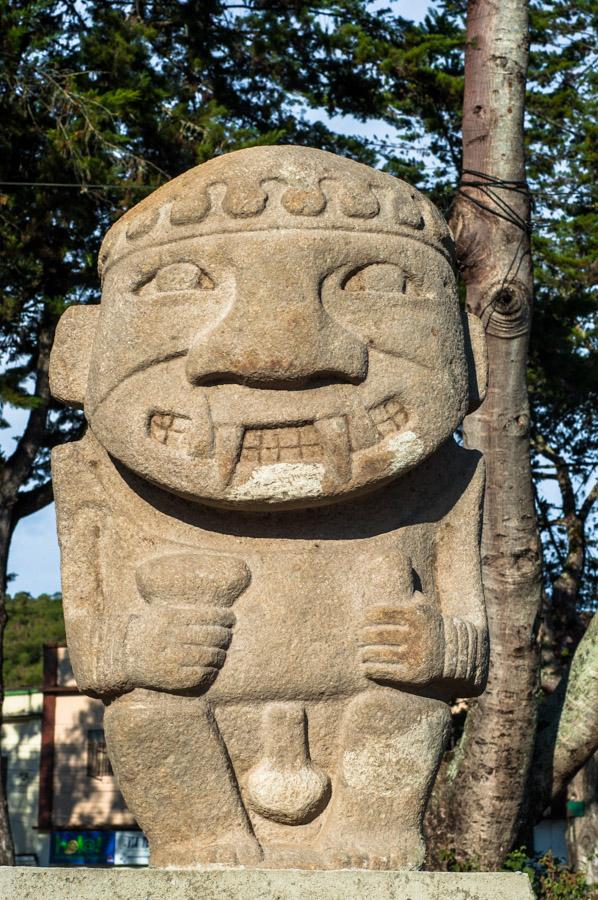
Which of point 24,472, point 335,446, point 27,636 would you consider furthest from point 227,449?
point 27,636

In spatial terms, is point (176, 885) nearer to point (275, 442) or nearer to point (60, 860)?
point (275, 442)

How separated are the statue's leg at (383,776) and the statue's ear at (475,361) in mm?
936

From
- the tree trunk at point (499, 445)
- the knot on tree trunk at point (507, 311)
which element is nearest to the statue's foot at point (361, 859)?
the tree trunk at point (499, 445)

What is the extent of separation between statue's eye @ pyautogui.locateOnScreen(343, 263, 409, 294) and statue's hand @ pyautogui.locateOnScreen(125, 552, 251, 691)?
33.0 inches

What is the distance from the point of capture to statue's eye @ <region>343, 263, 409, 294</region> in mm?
3486

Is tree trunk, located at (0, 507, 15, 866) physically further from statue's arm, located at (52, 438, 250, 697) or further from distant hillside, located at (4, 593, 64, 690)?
distant hillside, located at (4, 593, 64, 690)

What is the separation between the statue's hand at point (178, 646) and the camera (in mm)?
3295

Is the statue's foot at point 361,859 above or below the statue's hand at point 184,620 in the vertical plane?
below

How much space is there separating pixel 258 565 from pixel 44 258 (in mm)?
4696

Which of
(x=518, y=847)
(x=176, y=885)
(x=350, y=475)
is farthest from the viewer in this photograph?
(x=518, y=847)

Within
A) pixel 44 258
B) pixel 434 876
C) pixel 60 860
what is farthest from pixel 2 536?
pixel 60 860

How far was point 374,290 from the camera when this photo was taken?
11.4ft

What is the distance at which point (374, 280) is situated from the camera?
3.49 m

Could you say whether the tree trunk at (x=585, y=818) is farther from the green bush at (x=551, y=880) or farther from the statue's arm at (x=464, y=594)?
the statue's arm at (x=464, y=594)
